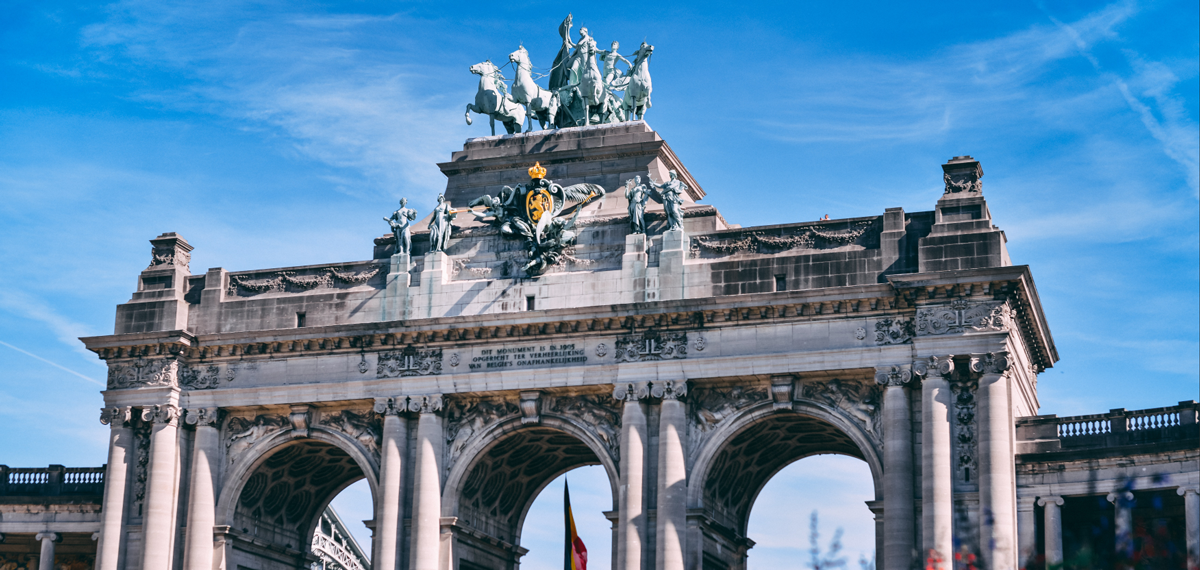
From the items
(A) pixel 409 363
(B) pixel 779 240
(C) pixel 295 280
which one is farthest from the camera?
(C) pixel 295 280

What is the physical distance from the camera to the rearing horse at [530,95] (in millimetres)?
58000

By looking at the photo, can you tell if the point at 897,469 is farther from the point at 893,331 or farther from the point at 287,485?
the point at 287,485

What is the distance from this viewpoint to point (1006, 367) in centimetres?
4762

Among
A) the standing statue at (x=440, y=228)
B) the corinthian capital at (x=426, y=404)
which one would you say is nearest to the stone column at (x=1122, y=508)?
the corinthian capital at (x=426, y=404)

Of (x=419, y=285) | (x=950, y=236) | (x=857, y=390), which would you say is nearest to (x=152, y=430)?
(x=419, y=285)

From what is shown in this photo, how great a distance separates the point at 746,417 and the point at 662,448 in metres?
2.67

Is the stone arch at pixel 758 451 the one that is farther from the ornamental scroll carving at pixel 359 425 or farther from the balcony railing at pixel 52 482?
the balcony railing at pixel 52 482

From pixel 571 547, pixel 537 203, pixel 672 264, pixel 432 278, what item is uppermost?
pixel 537 203

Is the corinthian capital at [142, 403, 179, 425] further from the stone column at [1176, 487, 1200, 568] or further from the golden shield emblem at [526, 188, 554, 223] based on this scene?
the stone column at [1176, 487, 1200, 568]

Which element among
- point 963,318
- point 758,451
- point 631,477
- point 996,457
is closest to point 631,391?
point 631,477

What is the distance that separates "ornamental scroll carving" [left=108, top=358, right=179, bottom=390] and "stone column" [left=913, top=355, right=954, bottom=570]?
24136 mm

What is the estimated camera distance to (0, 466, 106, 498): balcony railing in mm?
58688

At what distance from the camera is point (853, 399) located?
49.9 m

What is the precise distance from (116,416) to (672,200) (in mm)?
19689
